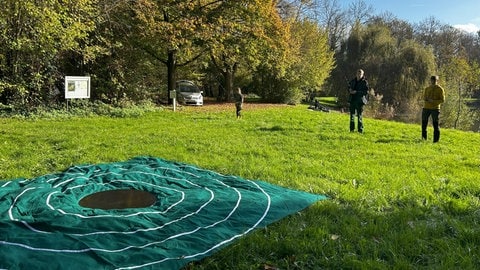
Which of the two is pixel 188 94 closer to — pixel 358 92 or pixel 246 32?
pixel 246 32

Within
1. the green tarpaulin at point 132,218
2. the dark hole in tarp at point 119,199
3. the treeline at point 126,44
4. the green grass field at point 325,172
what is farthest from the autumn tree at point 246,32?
the dark hole in tarp at point 119,199

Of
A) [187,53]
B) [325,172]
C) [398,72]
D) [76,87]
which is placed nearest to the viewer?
[325,172]

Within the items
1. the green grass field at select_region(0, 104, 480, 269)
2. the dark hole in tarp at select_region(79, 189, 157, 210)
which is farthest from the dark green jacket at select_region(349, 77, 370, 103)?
the dark hole in tarp at select_region(79, 189, 157, 210)

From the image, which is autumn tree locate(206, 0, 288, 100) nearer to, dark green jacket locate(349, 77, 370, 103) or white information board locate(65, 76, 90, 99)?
white information board locate(65, 76, 90, 99)

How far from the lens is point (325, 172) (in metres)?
6.74

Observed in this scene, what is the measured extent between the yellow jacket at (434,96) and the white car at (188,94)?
15842 millimetres

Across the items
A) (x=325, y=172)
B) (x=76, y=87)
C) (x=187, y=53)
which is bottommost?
(x=325, y=172)

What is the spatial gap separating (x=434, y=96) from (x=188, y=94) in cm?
1675

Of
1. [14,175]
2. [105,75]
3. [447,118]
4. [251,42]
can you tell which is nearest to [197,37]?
[251,42]

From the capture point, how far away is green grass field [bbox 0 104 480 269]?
368cm

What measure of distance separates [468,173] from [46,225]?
6671 mm

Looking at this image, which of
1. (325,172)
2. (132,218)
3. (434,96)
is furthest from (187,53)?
(132,218)

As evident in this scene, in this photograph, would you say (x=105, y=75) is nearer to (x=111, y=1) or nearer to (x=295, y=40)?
(x=111, y=1)

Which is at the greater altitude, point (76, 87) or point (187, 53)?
point (187, 53)
